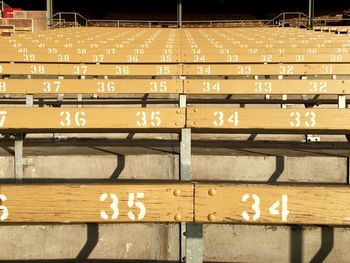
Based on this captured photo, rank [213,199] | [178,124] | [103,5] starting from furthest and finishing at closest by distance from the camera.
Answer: [103,5] < [178,124] < [213,199]

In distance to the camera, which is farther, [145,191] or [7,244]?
[7,244]

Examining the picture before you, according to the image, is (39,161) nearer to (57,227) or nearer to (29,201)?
(57,227)

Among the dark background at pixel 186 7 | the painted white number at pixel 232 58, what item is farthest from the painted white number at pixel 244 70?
the dark background at pixel 186 7

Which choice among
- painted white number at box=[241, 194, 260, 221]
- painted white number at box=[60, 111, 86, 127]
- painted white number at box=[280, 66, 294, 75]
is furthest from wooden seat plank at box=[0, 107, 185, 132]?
painted white number at box=[280, 66, 294, 75]

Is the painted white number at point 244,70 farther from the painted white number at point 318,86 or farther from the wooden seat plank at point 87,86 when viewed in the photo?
the wooden seat plank at point 87,86

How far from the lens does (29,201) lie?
2217 mm

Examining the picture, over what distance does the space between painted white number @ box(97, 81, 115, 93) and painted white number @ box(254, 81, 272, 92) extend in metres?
1.43

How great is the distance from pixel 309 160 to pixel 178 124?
1537 millimetres

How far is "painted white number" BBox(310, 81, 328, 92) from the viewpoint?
15.7ft

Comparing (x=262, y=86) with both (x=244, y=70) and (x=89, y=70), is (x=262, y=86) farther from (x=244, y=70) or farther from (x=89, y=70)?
(x=89, y=70)

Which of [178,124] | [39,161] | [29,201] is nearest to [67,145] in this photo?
[39,161]

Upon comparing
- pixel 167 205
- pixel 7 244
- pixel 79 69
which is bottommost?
pixel 7 244

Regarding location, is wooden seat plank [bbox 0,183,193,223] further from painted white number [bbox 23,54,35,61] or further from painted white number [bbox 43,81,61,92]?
painted white number [bbox 23,54,35,61]

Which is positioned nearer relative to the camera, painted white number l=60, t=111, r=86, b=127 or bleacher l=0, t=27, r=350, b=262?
bleacher l=0, t=27, r=350, b=262
